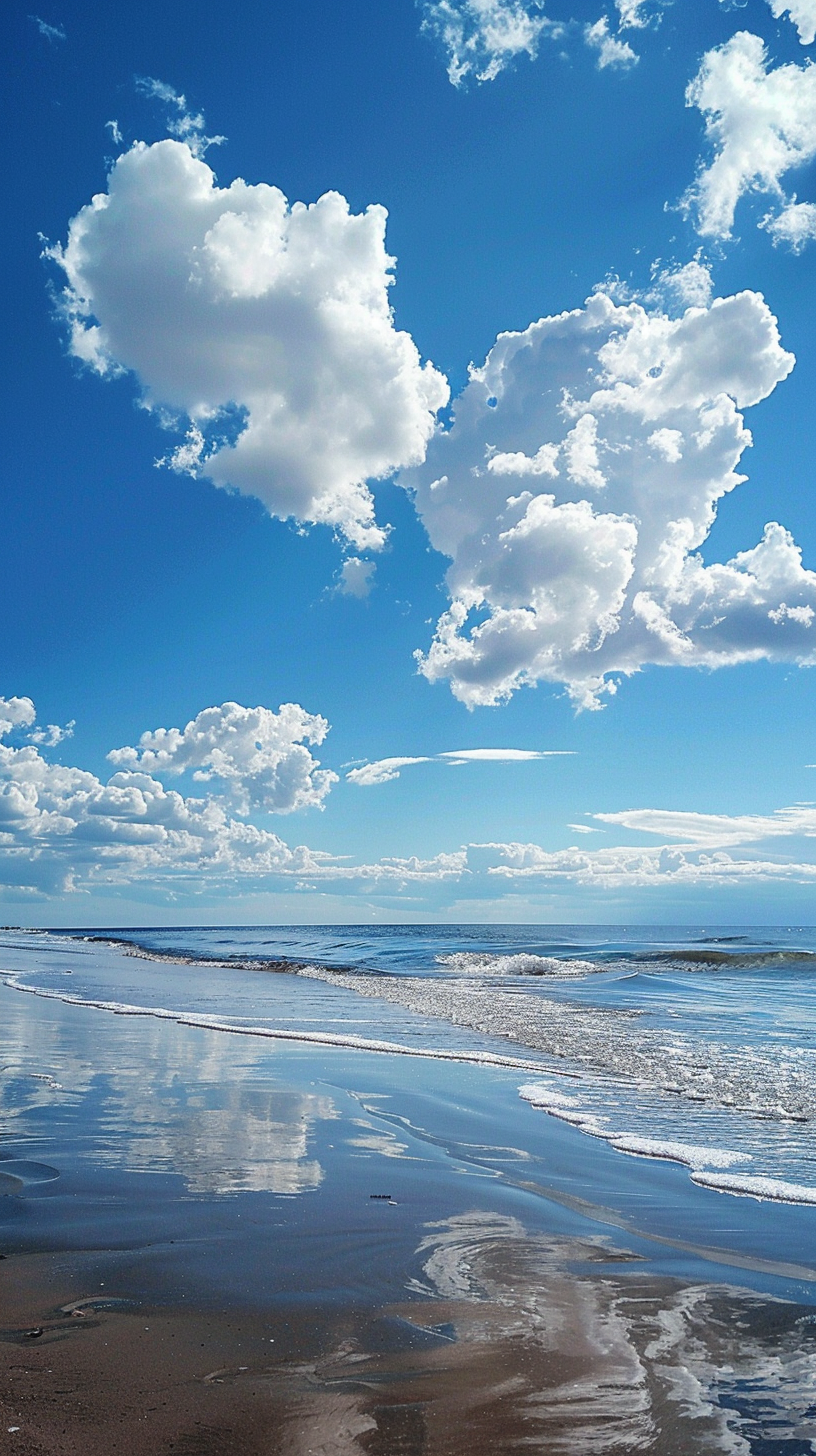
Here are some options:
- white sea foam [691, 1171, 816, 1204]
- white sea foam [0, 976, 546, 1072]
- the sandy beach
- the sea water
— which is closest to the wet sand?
the sandy beach

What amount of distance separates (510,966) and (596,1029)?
945 inches

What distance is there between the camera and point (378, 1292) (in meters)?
4.06

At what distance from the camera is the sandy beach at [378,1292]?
9.48 ft

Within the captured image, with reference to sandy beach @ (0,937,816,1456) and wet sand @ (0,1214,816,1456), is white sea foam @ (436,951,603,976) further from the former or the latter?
wet sand @ (0,1214,816,1456)

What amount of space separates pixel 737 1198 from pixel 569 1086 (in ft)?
14.0

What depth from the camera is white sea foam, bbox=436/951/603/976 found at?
1415 inches

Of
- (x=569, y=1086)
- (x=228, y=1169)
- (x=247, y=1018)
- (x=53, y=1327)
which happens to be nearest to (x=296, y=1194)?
(x=228, y=1169)

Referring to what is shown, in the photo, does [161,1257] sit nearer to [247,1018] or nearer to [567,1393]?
[567,1393]

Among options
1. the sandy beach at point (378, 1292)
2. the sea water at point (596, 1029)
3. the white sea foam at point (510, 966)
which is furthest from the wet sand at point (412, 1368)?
the white sea foam at point (510, 966)

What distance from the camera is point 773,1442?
291 centimetres

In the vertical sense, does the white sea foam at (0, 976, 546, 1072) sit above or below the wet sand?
below

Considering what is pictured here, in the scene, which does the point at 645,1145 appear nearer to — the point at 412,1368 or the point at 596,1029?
the point at 412,1368

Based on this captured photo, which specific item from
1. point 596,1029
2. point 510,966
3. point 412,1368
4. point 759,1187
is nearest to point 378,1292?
point 412,1368

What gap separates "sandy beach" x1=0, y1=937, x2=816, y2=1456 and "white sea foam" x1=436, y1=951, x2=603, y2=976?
28950 mm
